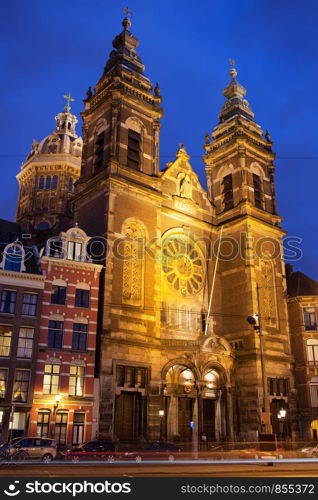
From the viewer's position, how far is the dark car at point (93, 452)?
2530 centimetres

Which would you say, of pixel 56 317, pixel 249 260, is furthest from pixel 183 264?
pixel 56 317

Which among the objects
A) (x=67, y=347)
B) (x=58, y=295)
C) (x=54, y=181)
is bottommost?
(x=67, y=347)

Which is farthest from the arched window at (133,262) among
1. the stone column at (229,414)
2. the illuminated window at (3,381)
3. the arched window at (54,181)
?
the arched window at (54,181)

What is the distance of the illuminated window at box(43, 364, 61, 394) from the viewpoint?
3112 centimetres

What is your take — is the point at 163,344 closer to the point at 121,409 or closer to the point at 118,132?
the point at 121,409

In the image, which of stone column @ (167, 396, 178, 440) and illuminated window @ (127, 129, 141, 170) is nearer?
stone column @ (167, 396, 178, 440)

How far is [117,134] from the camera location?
42656 millimetres

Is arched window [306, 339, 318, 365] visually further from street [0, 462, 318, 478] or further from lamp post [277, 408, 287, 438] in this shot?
street [0, 462, 318, 478]

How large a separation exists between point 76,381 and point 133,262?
36.7 feet

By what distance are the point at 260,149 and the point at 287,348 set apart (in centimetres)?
2241

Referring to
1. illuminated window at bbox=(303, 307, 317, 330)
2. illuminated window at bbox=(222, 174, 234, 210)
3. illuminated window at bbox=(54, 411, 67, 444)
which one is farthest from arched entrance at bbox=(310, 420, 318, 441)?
illuminated window at bbox=(54, 411, 67, 444)

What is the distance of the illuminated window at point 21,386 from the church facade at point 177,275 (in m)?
5.13

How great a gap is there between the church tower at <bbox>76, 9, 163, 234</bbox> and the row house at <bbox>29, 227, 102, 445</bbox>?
527cm

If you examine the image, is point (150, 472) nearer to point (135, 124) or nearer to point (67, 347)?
point (67, 347)
